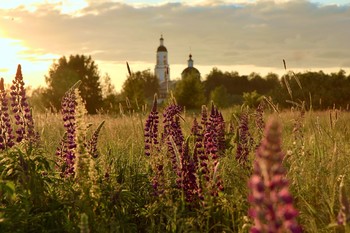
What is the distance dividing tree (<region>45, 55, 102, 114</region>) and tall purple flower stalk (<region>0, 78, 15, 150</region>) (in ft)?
147

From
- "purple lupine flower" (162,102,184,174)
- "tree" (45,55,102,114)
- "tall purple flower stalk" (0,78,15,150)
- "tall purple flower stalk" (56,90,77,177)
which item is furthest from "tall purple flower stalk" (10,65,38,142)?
"tree" (45,55,102,114)

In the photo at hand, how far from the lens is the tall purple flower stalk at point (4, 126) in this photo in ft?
19.0

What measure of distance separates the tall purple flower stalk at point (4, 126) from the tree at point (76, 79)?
147ft

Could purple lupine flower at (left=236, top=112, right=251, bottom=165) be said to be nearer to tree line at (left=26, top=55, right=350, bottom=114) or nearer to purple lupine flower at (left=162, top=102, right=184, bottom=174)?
purple lupine flower at (left=162, top=102, right=184, bottom=174)

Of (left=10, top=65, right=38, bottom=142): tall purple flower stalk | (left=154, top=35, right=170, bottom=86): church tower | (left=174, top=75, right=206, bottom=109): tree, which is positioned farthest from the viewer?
(left=154, top=35, right=170, bottom=86): church tower

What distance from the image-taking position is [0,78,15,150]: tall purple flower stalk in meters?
5.80

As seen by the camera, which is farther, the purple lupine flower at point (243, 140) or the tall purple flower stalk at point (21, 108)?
the purple lupine flower at point (243, 140)

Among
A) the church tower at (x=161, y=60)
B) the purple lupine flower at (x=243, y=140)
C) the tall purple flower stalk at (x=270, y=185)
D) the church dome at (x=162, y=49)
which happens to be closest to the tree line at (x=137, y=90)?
the purple lupine flower at (x=243, y=140)

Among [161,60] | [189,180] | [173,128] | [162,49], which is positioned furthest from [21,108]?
[162,49]

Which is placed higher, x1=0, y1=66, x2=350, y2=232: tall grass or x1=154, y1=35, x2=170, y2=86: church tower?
x1=154, y1=35, x2=170, y2=86: church tower

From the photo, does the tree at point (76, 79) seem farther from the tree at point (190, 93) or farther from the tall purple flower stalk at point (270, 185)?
the tall purple flower stalk at point (270, 185)

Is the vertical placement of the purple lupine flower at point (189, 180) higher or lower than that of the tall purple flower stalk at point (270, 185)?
lower

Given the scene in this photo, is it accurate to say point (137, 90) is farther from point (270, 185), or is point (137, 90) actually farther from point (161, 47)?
point (161, 47)

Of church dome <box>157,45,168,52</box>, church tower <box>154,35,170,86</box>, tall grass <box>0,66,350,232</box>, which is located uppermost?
church dome <box>157,45,168,52</box>
